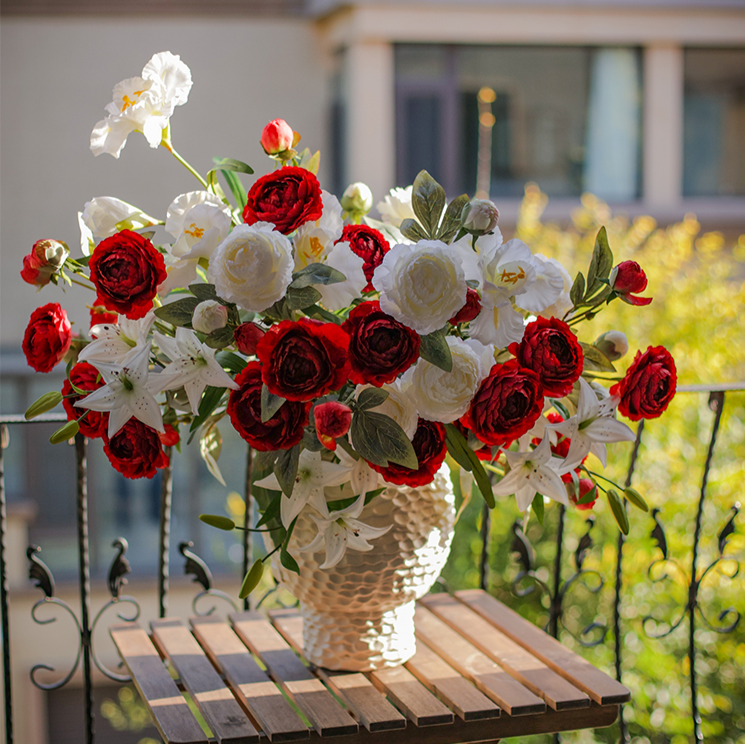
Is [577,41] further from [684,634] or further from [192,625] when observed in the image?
[192,625]

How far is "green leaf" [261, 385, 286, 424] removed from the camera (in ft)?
2.57

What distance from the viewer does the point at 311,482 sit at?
0.86 metres

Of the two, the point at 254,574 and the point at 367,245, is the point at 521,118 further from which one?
the point at 254,574

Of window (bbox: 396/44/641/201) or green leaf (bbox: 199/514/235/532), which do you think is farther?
window (bbox: 396/44/641/201)

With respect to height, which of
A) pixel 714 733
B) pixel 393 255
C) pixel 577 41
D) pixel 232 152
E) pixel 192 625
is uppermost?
pixel 577 41

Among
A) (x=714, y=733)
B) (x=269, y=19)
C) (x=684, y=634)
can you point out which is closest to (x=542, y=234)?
(x=684, y=634)

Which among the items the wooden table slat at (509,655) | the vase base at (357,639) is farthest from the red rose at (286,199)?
the wooden table slat at (509,655)

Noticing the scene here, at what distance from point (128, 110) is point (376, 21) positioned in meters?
5.23

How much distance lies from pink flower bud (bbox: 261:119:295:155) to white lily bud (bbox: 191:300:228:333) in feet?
0.68

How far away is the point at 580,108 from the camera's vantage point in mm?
6496

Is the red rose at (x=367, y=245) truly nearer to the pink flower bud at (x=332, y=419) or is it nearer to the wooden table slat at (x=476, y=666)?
the pink flower bud at (x=332, y=419)

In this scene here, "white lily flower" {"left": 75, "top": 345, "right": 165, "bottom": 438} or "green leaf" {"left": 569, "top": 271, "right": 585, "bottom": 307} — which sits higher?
"green leaf" {"left": 569, "top": 271, "right": 585, "bottom": 307}

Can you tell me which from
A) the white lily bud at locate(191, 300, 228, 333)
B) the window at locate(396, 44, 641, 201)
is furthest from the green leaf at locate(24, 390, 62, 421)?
the window at locate(396, 44, 641, 201)

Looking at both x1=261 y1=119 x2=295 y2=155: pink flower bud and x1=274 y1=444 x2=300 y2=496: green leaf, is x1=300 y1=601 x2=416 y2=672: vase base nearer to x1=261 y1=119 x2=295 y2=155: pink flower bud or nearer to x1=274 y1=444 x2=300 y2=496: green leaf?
x1=274 y1=444 x2=300 y2=496: green leaf
